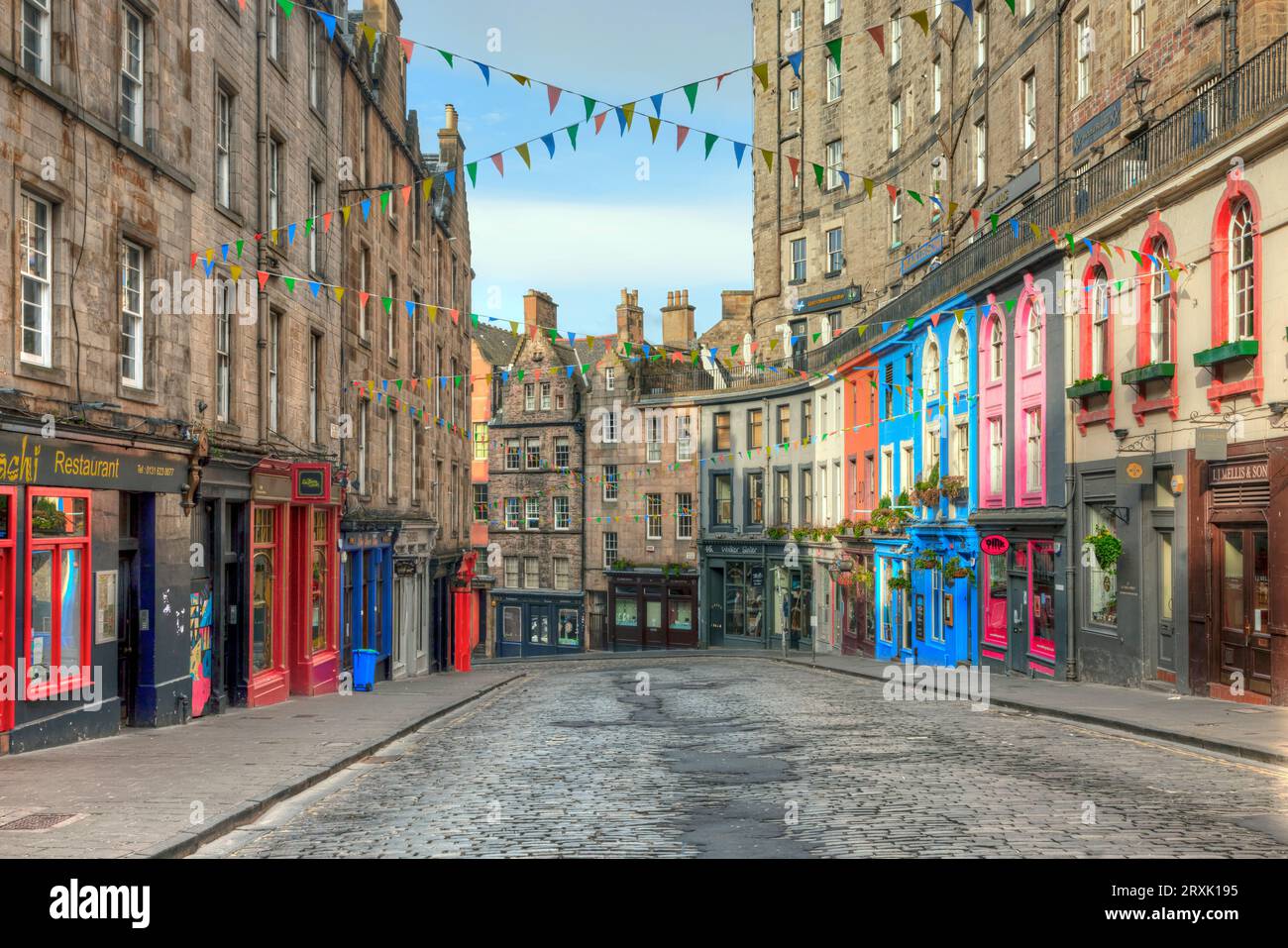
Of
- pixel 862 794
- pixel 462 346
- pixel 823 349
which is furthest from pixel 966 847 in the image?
pixel 823 349

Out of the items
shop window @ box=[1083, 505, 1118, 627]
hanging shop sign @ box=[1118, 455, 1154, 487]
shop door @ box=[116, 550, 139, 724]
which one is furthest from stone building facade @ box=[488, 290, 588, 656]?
shop door @ box=[116, 550, 139, 724]

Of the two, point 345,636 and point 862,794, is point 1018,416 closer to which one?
point 345,636

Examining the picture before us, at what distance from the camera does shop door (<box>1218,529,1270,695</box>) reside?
18172mm

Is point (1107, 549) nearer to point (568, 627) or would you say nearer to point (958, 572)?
point (958, 572)

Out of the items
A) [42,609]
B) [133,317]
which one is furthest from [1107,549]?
[42,609]

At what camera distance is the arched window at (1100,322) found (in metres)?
23.3

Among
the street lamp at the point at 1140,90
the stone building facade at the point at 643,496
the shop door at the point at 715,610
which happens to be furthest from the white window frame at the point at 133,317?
the shop door at the point at 715,610

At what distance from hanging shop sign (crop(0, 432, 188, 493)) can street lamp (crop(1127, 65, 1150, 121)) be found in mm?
19131

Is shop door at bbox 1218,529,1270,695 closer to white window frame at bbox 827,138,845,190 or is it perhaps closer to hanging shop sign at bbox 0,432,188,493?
hanging shop sign at bbox 0,432,188,493

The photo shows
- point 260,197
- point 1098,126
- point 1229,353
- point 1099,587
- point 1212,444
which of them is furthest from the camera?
point 1098,126

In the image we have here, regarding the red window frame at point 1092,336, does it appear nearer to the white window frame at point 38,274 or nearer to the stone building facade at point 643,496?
the white window frame at point 38,274

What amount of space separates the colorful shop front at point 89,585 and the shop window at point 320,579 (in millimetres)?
6121

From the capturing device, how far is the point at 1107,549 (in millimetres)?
22828

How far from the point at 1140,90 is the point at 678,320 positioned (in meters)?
33.5
